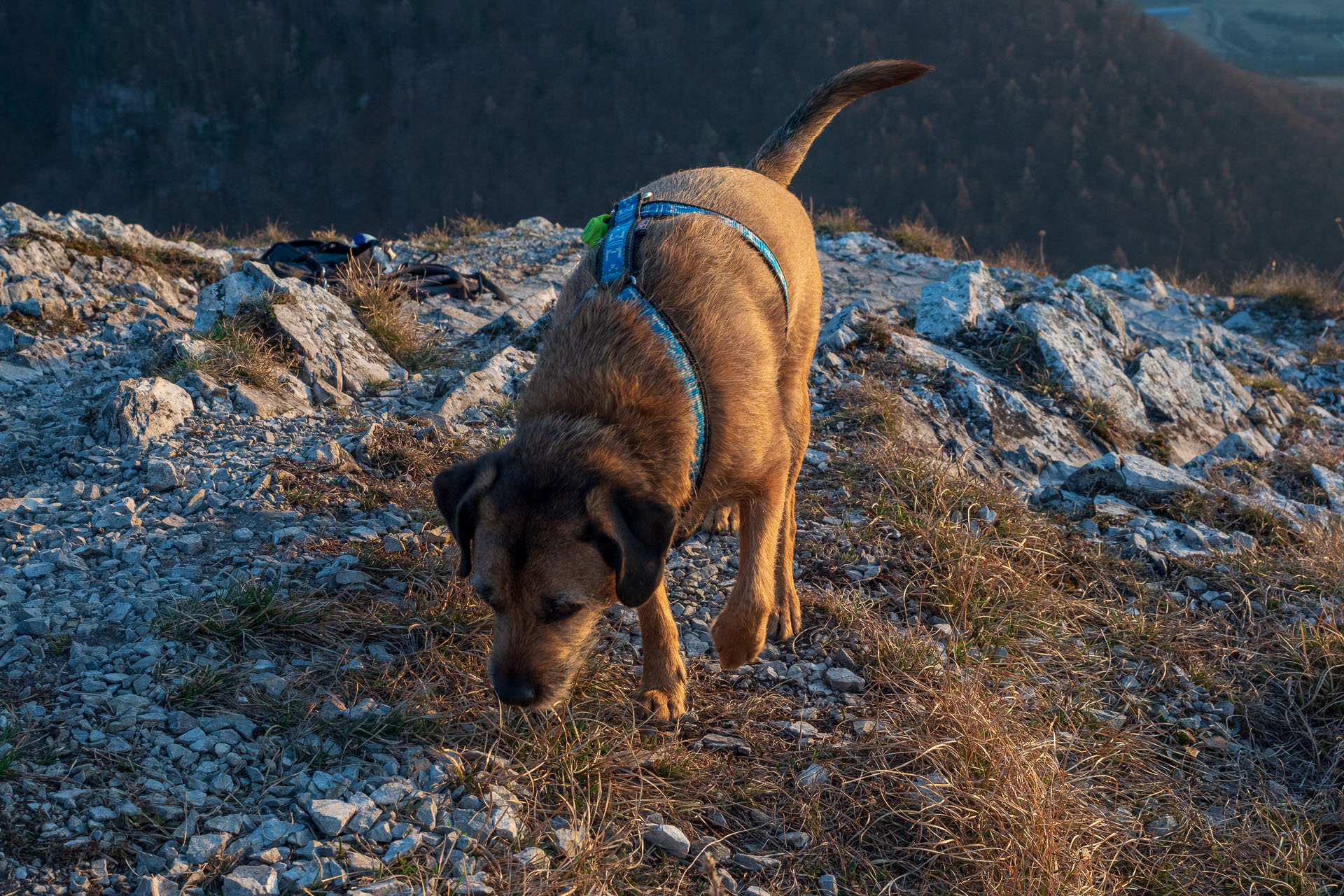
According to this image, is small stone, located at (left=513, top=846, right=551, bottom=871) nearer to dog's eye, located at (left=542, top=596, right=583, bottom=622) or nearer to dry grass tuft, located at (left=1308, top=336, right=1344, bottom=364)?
dog's eye, located at (left=542, top=596, right=583, bottom=622)

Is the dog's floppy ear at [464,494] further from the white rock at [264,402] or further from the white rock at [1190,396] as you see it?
the white rock at [1190,396]

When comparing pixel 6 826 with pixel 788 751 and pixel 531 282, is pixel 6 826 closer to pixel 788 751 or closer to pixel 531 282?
pixel 788 751

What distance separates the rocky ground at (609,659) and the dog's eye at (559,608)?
43 centimetres

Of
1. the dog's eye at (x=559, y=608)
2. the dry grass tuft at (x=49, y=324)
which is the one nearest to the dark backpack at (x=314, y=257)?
the dry grass tuft at (x=49, y=324)

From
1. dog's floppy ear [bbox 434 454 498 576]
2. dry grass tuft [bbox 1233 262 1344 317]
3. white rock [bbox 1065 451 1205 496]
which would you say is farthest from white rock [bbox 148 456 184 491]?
dry grass tuft [bbox 1233 262 1344 317]

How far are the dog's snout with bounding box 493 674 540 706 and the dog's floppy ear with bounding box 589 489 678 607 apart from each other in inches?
14.2

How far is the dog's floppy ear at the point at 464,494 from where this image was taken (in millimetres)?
2432

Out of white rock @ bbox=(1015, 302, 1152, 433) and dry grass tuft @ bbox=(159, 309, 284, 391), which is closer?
dry grass tuft @ bbox=(159, 309, 284, 391)

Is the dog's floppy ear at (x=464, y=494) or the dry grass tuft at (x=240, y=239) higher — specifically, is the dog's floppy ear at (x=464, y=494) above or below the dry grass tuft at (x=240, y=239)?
above

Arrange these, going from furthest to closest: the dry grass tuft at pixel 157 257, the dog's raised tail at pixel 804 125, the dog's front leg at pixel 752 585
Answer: the dry grass tuft at pixel 157 257 < the dog's raised tail at pixel 804 125 < the dog's front leg at pixel 752 585

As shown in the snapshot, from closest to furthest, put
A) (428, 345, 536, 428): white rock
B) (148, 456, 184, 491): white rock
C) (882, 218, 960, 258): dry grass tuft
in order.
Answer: (148, 456, 184, 491): white rock < (428, 345, 536, 428): white rock < (882, 218, 960, 258): dry grass tuft

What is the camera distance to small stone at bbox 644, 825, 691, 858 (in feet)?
7.52

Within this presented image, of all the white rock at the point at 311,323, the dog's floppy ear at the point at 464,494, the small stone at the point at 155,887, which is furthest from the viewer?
the white rock at the point at 311,323

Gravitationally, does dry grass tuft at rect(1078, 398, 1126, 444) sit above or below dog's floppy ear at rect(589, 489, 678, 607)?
below
